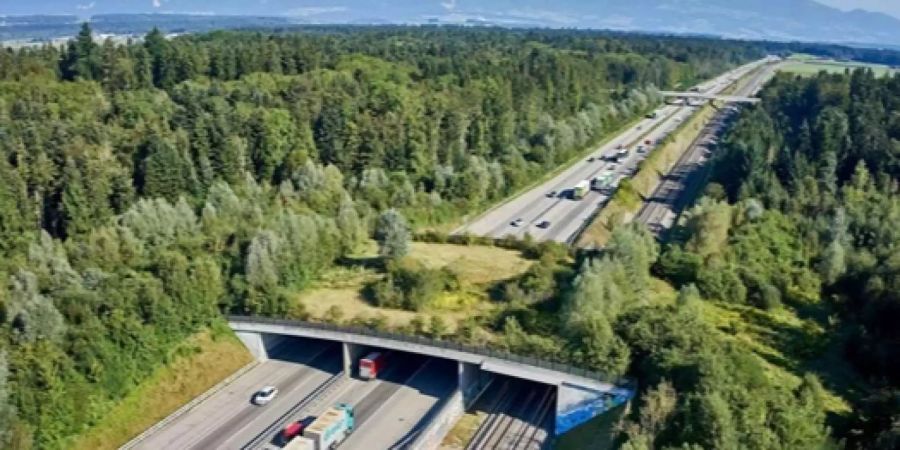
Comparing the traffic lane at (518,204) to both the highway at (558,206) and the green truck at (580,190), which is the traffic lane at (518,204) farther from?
the green truck at (580,190)

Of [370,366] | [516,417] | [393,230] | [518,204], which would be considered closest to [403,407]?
[370,366]

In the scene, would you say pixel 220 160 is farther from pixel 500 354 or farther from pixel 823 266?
pixel 823 266

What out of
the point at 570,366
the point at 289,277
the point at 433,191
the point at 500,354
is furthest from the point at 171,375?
the point at 433,191

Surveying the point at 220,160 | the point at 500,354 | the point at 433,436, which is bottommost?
the point at 433,436

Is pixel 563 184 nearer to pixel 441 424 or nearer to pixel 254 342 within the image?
pixel 254 342

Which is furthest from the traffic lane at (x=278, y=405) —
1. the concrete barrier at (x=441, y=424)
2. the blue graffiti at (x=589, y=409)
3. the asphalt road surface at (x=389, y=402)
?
the blue graffiti at (x=589, y=409)

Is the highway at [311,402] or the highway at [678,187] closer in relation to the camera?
the highway at [311,402]

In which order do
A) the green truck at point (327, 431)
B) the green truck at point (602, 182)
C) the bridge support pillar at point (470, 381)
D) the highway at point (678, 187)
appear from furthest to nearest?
the green truck at point (602, 182)
the highway at point (678, 187)
the bridge support pillar at point (470, 381)
the green truck at point (327, 431)
